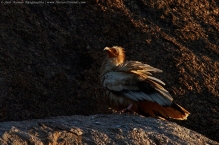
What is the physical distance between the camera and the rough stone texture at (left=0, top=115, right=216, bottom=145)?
7199 mm

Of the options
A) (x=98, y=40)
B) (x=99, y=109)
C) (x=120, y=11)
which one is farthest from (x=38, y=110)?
(x=120, y=11)

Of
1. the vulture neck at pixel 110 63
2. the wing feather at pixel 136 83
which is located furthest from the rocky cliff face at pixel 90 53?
the wing feather at pixel 136 83

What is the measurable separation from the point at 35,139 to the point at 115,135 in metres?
0.94

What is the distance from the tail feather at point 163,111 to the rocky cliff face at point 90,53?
3.16 feet

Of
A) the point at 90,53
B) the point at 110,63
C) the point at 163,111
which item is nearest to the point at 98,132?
the point at 163,111

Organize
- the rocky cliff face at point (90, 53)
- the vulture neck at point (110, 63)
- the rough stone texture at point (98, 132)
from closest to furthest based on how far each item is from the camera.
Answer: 1. the rough stone texture at point (98, 132)
2. the vulture neck at point (110, 63)
3. the rocky cliff face at point (90, 53)

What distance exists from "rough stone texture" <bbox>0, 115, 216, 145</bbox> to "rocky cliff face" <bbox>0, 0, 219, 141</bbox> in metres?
1.75

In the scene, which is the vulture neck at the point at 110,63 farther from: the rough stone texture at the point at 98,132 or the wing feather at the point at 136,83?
the rough stone texture at the point at 98,132

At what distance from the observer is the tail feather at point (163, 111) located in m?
8.89

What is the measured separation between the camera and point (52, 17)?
36.0 ft

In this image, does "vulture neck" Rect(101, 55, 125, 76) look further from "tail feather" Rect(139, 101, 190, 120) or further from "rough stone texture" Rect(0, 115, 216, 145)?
"rough stone texture" Rect(0, 115, 216, 145)

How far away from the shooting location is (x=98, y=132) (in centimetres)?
761

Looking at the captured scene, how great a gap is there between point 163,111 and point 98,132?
5.47 feet

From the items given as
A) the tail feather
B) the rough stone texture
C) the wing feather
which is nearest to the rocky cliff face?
the wing feather
